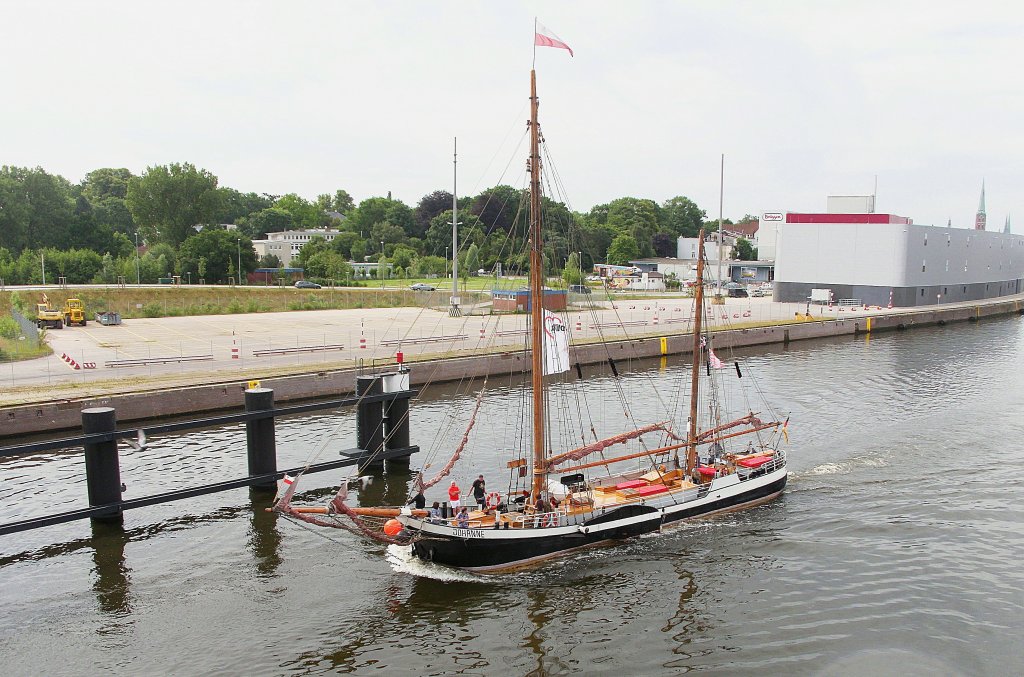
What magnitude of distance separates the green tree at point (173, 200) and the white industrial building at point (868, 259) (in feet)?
329

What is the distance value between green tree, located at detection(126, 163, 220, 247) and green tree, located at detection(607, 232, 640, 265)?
8468 cm

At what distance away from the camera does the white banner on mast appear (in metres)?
24.9

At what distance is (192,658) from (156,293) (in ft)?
267

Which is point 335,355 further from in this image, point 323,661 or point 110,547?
point 323,661

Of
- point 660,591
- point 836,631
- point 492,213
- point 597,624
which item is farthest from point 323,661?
point 492,213

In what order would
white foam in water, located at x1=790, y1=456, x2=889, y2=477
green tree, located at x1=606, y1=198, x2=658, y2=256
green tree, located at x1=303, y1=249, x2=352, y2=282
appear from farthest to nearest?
green tree, located at x1=606, y1=198, x2=658, y2=256, green tree, located at x1=303, y1=249, x2=352, y2=282, white foam in water, located at x1=790, y1=456, x2=889, y2=477

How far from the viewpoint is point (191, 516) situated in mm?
26125

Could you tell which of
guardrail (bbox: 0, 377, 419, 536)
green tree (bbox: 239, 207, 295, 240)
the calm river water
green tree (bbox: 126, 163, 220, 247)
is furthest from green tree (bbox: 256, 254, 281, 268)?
the calm river water

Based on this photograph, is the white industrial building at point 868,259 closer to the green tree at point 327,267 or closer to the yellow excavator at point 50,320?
the green tree at point 327,267

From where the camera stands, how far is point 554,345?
25000mm

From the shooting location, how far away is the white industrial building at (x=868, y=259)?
9569 cm

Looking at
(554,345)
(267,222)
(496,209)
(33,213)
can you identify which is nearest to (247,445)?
(554,345)

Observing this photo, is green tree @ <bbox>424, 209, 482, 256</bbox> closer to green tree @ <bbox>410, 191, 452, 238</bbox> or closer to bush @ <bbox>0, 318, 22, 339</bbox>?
green tree @ <bbox>410, 191, 452, 238</bbox>

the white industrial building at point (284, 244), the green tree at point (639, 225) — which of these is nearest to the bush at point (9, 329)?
the white industrial building at point (284, 244)
